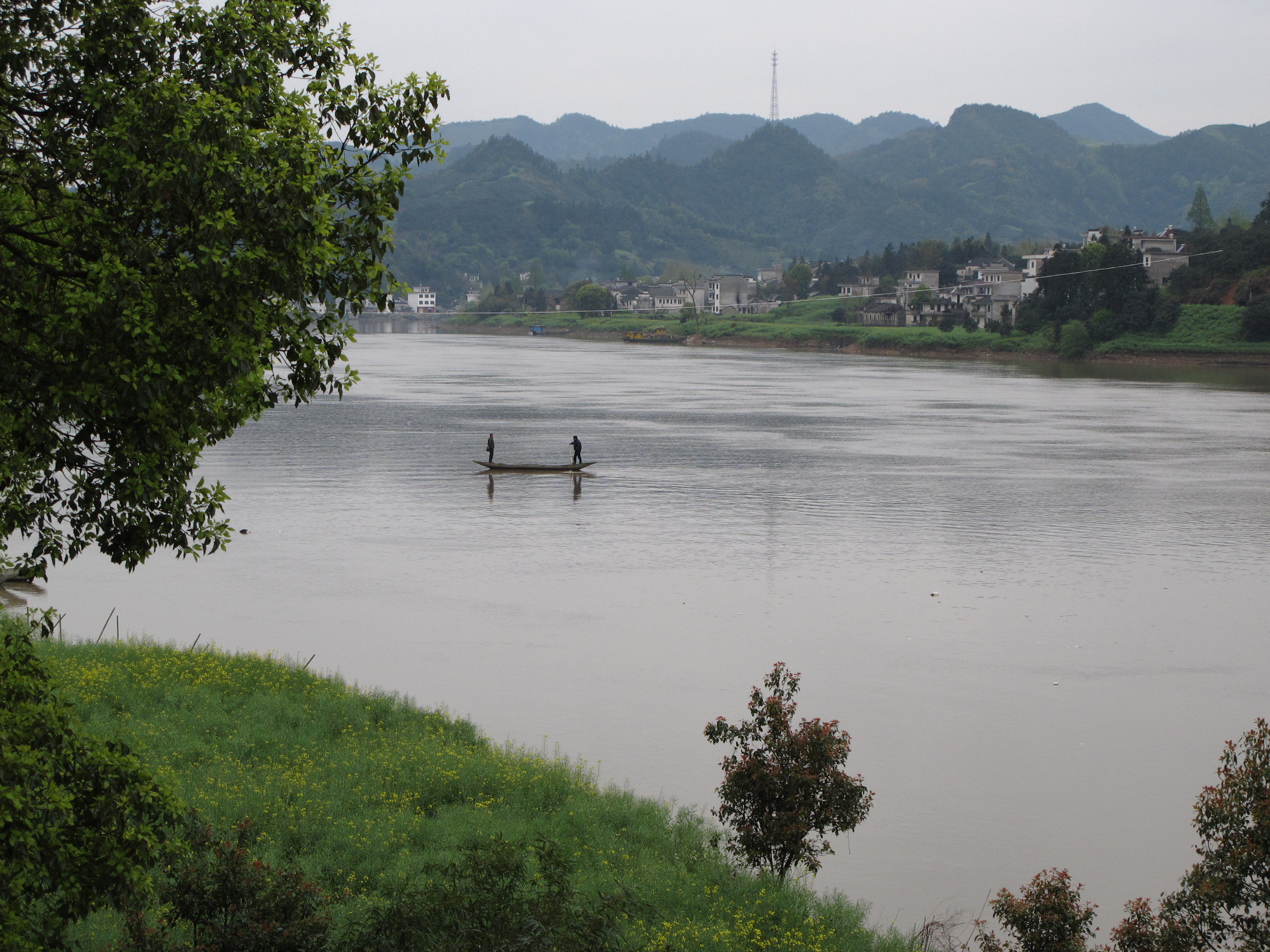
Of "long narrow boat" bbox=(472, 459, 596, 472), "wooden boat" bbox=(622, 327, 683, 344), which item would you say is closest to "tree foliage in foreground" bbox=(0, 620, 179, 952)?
"long narrow boat" bbox=(472, 459, 596, 472)

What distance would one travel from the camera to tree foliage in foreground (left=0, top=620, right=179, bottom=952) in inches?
231

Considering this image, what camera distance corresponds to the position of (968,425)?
187 feet

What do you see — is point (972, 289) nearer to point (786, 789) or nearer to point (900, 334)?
point (900, 334)

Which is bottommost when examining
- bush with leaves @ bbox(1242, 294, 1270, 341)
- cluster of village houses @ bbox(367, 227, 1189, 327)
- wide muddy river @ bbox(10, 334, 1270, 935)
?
wide muddy river @ bbox(10, 334, 1270, 935)

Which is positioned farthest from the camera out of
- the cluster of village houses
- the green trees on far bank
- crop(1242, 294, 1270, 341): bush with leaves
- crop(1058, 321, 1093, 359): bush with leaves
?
the cluster of village houses

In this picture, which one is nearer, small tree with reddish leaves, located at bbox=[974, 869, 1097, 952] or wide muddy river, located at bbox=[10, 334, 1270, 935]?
small tree with reddish leaves, located at bbox=[974, 869, 1097, 952]

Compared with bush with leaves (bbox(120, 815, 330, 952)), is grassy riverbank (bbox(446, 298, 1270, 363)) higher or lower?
higher

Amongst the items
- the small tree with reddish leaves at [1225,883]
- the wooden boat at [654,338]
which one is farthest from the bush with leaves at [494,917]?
the wooden boat at [654,338]

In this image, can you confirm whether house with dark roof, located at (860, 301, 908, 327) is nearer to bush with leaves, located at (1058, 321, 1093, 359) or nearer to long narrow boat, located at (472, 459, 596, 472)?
bush with leaves, located at (1058, 321, 1093, 359)

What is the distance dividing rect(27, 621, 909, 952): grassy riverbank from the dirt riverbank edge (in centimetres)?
9578

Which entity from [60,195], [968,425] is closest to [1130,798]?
[60,195]

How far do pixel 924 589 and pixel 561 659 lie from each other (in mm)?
8794

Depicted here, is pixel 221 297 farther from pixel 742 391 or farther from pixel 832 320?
pixel 832 320

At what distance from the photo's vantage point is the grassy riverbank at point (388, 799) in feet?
34.5
